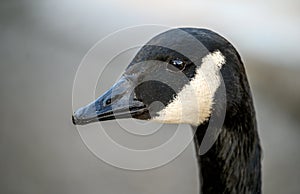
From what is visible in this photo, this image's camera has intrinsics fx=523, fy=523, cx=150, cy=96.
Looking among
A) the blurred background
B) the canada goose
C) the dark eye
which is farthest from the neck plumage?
the blurred background

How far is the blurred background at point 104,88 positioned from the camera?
7.25 ft

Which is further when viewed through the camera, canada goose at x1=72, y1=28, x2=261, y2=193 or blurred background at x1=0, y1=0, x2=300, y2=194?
blurred background at x1=0, y1=0, x2=300, y2=194

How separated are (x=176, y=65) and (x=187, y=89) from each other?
0.05m

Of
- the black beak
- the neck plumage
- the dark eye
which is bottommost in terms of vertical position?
the neck plumage

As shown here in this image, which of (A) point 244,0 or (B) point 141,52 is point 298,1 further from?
(B) point 141,52

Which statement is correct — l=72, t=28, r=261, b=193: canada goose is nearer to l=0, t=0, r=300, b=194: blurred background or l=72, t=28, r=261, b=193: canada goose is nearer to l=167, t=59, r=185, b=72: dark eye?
A: l=167, t=59, r=185, b=72: dark eye

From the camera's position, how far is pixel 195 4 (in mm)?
2639

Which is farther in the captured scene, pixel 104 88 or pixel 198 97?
pixel 104 88

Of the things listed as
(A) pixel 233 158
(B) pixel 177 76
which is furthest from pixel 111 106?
(A) pixel 233 158

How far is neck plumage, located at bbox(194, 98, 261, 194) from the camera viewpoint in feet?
3.31

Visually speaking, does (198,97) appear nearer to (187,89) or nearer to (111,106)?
(187,89)

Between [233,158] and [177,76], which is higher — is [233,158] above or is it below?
below

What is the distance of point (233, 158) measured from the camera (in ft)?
3.40

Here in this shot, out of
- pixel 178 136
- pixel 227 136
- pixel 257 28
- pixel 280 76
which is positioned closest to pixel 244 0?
pixel 257 28
